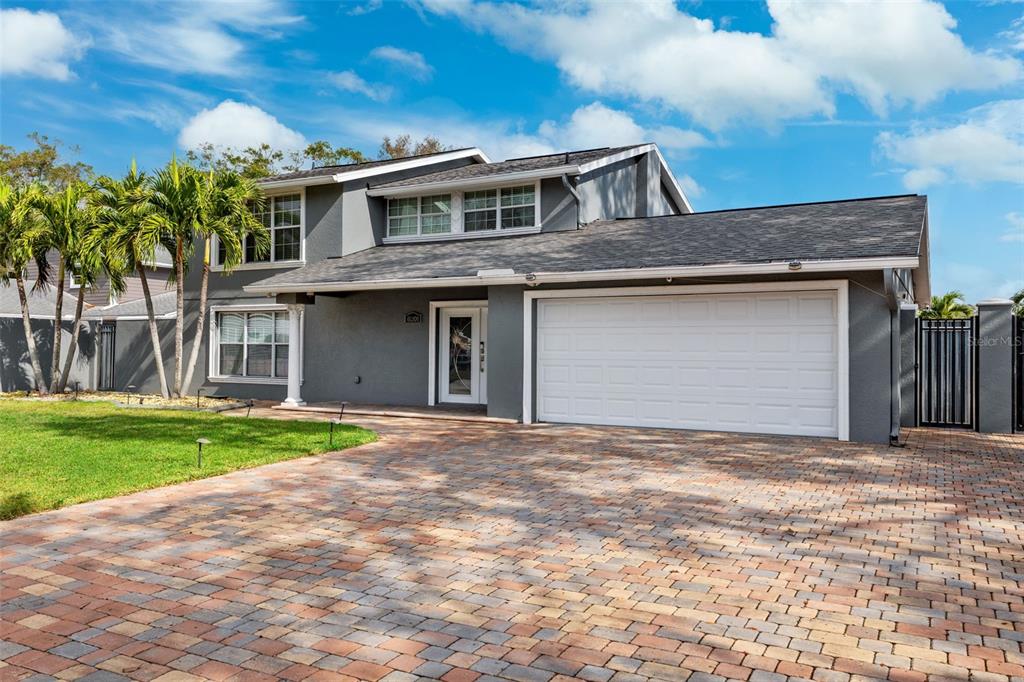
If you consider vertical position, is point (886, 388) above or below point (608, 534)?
above

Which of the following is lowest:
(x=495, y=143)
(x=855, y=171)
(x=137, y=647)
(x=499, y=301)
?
(x=137, y=647)

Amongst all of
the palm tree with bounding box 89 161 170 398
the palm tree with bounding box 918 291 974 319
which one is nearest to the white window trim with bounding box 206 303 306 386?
the palm tree with bounding box 89 161 170 398

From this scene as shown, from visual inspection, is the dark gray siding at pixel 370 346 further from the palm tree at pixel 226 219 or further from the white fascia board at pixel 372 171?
the white fascia board at pixel 372 171

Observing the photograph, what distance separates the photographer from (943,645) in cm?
371

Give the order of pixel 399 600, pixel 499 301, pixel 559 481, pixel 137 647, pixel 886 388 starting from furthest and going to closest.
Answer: pixel 499 301, pixel 886 388, pixel 559 481, pixel 399 600, pixel 137 647

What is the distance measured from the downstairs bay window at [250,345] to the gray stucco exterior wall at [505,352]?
6233 mm

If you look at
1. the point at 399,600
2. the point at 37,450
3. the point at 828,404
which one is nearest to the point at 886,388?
the point at 828,404

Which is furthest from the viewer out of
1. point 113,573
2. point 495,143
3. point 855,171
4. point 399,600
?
point 495,143

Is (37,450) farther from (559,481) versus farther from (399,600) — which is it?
(399,600)

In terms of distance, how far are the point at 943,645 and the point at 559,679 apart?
6.84 ft

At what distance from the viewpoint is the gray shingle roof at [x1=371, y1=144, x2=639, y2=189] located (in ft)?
54.3

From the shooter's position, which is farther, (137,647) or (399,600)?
(399,600)

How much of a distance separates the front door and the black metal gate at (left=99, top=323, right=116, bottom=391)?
34.9 ft

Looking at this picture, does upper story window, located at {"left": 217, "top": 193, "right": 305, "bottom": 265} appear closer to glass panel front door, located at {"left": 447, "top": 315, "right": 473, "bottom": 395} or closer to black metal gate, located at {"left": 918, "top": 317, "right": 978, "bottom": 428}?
glass panel front door, located at {"left": 447, "top": 315, "right": 473, "bottom": 395}
